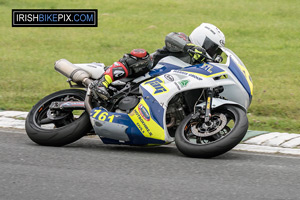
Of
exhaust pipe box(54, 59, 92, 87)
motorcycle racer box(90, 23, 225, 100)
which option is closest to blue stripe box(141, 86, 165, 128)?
motorcycle racer box(90, 23, 225, 100)

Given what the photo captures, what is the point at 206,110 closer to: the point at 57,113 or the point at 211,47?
the point at 211,47

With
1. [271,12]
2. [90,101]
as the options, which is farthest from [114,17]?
[90,101]

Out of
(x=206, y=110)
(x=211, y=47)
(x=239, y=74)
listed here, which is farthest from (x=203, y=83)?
(x=211, y=47)

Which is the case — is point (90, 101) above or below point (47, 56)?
above

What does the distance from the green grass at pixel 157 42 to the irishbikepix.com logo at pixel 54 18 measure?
32 cm

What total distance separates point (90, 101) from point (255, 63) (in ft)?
22.7

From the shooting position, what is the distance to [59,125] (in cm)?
731

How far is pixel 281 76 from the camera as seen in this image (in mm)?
11773

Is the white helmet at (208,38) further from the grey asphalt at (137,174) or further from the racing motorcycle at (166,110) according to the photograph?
the grey asphalt at (137,174)

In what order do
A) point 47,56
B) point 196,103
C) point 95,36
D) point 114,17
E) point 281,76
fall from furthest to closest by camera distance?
point 114,17
point 95,36
point 47,56
point 281,76
point 196,103

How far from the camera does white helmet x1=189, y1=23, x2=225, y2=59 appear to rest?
22.5 ft

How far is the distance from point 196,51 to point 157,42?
29.2ft

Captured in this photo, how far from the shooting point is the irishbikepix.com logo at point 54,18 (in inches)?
733

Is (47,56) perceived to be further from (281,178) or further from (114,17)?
(281,178)
